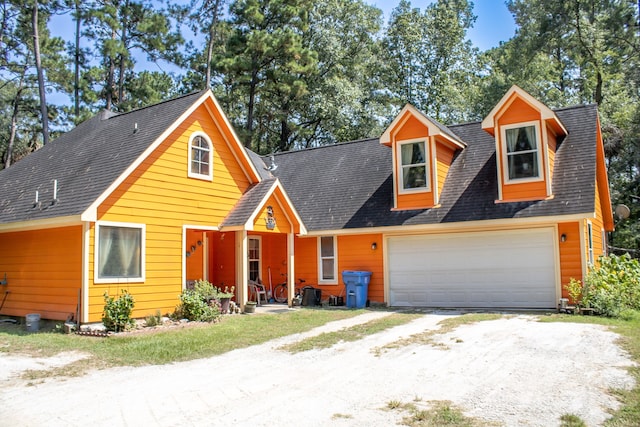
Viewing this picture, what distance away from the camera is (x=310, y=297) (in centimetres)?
1722

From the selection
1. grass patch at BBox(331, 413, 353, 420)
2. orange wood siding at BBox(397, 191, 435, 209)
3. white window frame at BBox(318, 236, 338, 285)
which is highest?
orange wood siding at BBox(397, 191, 435, 209)

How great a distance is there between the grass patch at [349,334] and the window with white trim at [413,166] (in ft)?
15.7

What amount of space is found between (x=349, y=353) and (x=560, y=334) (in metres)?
4.18

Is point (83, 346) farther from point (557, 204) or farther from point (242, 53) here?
point (242, 53)

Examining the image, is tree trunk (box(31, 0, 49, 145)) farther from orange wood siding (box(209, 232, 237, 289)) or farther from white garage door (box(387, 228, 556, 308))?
white garage door (box(387, 228, 556, 308))

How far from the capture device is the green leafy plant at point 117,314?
11609mm

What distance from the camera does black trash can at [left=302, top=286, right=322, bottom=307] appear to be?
17156 mm

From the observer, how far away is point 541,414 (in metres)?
5.53

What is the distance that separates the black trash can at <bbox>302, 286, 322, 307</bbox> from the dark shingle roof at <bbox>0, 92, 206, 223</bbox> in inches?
263

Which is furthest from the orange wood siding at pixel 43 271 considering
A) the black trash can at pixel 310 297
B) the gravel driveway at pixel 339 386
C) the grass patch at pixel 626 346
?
the grass patch at pixel 626 346

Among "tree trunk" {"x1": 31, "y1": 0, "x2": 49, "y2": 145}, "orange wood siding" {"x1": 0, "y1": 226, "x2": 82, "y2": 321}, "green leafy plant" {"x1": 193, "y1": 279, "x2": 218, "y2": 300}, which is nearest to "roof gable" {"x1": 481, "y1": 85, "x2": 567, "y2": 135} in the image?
"green leafy plant" {"x1": 193, "y1": 279, "x2": 218, "y2": 300}

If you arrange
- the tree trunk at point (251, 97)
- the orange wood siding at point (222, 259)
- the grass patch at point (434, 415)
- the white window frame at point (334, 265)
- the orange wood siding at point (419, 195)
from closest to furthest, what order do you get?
the grass patch at point (434, 415) → the orange wood siding at point (419, 195) → the white window frame at point (334, 265) → the orange wood siding at point (222, 259) → the tree trunk at point (251, 97)

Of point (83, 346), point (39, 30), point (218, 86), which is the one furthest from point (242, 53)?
point (83, 346)

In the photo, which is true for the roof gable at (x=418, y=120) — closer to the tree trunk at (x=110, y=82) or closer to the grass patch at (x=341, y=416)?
the grass patch at (x=341, y=416)
